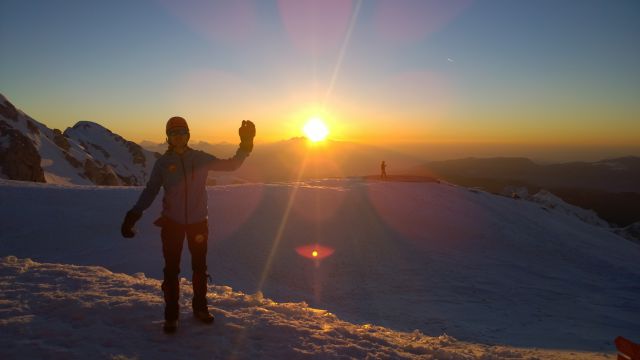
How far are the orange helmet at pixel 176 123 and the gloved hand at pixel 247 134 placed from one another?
0.66 metres

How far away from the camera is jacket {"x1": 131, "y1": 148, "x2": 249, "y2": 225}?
511cm

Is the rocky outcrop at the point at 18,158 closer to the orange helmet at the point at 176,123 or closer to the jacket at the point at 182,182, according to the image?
the jacket at the point at 182,182

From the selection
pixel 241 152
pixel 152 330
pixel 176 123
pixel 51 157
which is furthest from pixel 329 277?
pixel 51 157

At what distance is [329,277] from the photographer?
1586 centimetres

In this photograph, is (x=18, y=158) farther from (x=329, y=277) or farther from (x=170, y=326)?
(x=170, y=326)

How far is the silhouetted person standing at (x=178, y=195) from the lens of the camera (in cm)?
511

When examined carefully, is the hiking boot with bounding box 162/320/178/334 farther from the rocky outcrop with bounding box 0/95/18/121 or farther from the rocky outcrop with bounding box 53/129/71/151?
the rocky outcrop with bounding box 53/129/71/151

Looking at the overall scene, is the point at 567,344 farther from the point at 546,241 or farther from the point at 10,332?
the point at 546,241

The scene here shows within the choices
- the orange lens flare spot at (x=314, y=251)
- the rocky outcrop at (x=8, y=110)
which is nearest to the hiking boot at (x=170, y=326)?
the orange lens flare spot at (x=314, y=251)

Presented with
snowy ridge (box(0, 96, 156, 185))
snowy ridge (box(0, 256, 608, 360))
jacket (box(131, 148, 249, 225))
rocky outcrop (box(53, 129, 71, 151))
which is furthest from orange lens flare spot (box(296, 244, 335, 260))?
rocky outcrop (box(53, 129, 71, 151))

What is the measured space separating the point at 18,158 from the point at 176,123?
51405 mm

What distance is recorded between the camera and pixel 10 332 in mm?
4840

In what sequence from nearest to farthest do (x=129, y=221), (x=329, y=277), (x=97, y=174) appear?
(x=129, y=221) → (x=329, y=277) → (x=97, y=174)

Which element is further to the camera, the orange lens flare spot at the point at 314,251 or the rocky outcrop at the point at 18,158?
the rocky outcrop at the point at 18,158
